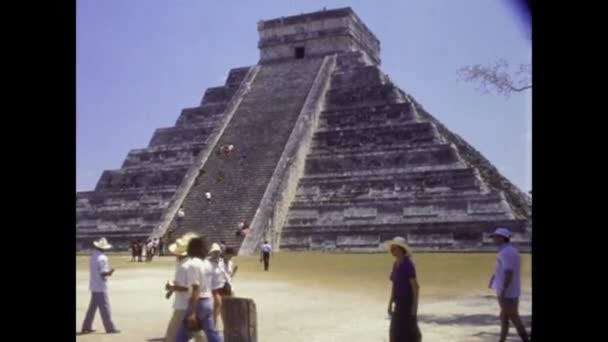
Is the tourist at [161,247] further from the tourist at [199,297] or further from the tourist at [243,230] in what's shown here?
the tourist at [199,297]

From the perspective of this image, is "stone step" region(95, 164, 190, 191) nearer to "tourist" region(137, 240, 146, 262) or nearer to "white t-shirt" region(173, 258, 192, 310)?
"tourist" region(137, 240, 146, 262)

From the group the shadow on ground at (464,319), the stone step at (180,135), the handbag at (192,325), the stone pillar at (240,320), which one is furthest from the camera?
the stone step at (180,135)

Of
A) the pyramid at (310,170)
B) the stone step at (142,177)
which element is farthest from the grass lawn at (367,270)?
the stone step at (142,177)

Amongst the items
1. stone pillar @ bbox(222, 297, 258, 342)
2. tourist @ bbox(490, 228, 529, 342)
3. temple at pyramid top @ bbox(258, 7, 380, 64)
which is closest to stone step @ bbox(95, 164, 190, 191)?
temple at pyramid top @ bbox(258, 7, 380, 64)

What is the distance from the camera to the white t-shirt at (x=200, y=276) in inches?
216

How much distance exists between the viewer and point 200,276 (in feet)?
18.1

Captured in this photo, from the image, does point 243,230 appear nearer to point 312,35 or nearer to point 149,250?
point 149,250

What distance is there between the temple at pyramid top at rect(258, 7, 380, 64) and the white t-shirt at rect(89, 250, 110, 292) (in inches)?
950

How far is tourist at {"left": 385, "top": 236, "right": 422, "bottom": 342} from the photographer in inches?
219

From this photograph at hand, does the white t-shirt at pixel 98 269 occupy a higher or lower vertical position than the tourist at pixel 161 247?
higher

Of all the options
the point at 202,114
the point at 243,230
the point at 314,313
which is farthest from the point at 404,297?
the point at 202,114

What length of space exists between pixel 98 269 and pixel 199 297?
9.26 ft
